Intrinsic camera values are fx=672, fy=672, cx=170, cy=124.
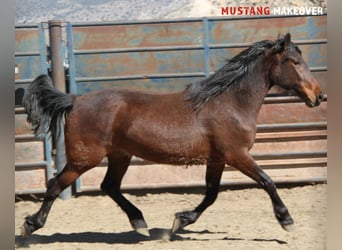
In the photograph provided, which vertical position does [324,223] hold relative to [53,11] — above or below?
below

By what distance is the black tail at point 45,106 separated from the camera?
6.04 metres

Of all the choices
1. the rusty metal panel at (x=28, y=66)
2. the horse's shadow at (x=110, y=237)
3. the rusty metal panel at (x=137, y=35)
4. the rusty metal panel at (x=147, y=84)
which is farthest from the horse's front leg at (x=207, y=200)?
the rusty metal panel at (x=28, y=66)

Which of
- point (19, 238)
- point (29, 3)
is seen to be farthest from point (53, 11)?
point (19, 238)

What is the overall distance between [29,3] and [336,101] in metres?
2.91

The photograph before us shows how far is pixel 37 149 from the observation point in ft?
23.8

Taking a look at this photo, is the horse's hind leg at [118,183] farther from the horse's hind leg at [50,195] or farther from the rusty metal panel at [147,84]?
the rusty metal panel at [147,84]

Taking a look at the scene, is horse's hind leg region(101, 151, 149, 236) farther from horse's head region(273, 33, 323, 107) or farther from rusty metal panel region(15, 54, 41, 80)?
horse's head region(273, 33, 323, 107)

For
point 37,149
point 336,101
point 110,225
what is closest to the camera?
point 336,101

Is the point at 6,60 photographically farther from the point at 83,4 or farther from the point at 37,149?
the point at 37,149

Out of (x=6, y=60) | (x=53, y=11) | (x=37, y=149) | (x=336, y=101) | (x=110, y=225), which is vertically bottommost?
(x=110, y=225)

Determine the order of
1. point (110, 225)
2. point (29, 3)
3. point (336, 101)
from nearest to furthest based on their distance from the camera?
1. point (336, 101)
2. point (29, 3)
3. point (110, 225)

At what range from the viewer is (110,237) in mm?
6297

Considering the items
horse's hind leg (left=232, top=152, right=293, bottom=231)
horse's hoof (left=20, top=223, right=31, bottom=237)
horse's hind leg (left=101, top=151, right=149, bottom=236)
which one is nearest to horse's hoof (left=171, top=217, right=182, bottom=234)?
horse's hind leg (left=101, top=151, right=149, bottom=236)

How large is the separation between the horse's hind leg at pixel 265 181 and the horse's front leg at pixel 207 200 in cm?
36
